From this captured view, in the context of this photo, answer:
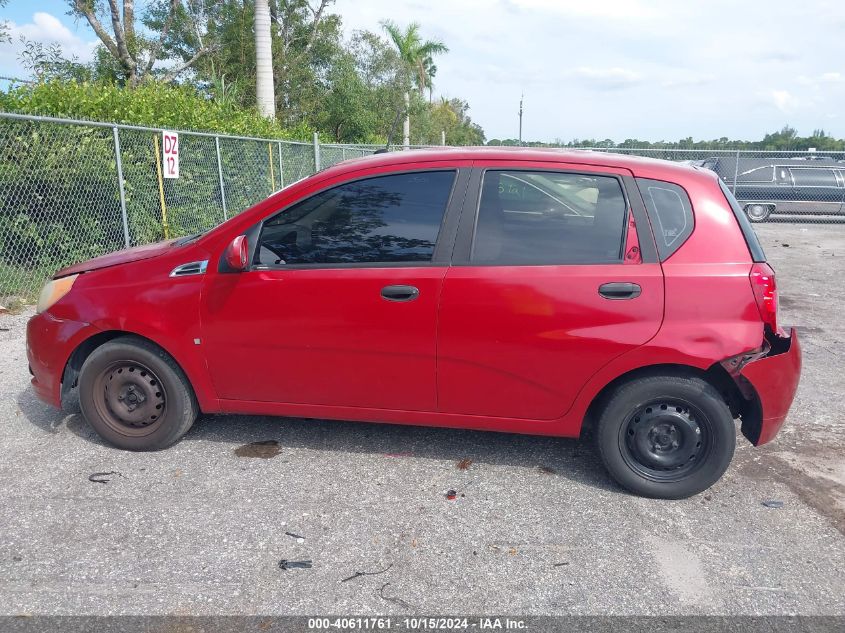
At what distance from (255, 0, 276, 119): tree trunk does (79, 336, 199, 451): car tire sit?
43.6ft

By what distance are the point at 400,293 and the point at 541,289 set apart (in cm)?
73

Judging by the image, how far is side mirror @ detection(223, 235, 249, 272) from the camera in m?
3.37

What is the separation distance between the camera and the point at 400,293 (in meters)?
3.29

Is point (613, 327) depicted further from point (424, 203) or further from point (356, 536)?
point (356, 536)

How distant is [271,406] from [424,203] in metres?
1.48

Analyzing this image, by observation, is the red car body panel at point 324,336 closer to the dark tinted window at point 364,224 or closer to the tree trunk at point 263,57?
the dark tinted window at point 364,224

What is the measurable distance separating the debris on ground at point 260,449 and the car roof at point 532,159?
1706mm

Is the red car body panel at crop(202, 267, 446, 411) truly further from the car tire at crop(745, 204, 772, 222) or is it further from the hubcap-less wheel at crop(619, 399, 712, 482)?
the car tire at crop(745, 204, 772, 222)

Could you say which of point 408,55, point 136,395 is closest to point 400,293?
point 136,395

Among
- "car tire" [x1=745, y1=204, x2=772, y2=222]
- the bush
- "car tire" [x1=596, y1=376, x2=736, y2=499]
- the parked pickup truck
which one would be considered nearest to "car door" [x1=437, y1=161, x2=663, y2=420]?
"car tire" [x1=596, y1=376, x2=736, y2=499]

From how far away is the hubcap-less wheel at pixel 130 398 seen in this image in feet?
12.1

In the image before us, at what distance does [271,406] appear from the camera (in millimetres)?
3664

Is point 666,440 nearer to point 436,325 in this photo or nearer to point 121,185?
point 436,325

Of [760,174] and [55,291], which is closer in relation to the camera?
[55,291]
